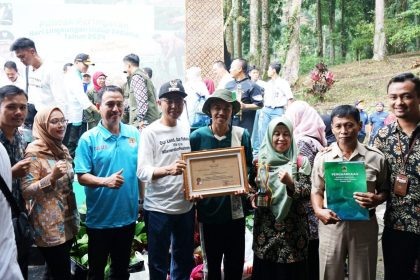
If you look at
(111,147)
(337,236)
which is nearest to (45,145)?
(111,147)

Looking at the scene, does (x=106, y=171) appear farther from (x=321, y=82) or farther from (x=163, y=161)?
(x=321, y=82)

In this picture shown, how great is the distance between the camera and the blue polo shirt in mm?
3707

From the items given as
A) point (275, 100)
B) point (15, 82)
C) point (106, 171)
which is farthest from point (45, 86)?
point (275, 100)

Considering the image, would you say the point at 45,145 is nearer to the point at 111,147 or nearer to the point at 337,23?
the point at 111,147

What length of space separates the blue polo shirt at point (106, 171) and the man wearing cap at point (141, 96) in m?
2.57

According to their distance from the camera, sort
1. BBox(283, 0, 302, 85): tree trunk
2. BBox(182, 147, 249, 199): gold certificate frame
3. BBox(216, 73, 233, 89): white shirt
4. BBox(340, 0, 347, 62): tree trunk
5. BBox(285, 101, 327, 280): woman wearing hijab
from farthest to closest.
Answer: BBox(340, 0, 347, 62): tree trunk
BBox(283, 0, 302, 85): tree trunk
BBox(216, 73, 233, 89): white shirt
BBox(285, 101, 327, 280): woman wearing hijab
BBox(182, 147, 249, 199): gold certificate frame

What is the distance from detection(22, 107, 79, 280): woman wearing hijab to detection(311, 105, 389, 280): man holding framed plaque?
2003 mm

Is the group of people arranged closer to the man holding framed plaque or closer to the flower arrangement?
the man holding framed plaque

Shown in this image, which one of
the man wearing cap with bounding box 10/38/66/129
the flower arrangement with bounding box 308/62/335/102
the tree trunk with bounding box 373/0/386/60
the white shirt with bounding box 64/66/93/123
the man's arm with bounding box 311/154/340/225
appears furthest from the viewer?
the tree trunk with bounding box 373/0/386/60

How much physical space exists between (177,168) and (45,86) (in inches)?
150

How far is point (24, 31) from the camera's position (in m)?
11.3

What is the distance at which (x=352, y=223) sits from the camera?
11.3ft

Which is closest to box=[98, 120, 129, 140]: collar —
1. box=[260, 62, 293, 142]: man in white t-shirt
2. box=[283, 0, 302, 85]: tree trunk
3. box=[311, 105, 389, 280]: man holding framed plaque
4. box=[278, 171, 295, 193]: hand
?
box=[278, 171, 295, 193]: hand

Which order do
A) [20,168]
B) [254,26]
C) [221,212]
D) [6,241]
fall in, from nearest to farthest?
1. [6,241]
2. [20,168]
3. [221,212]
4. [254,26]
